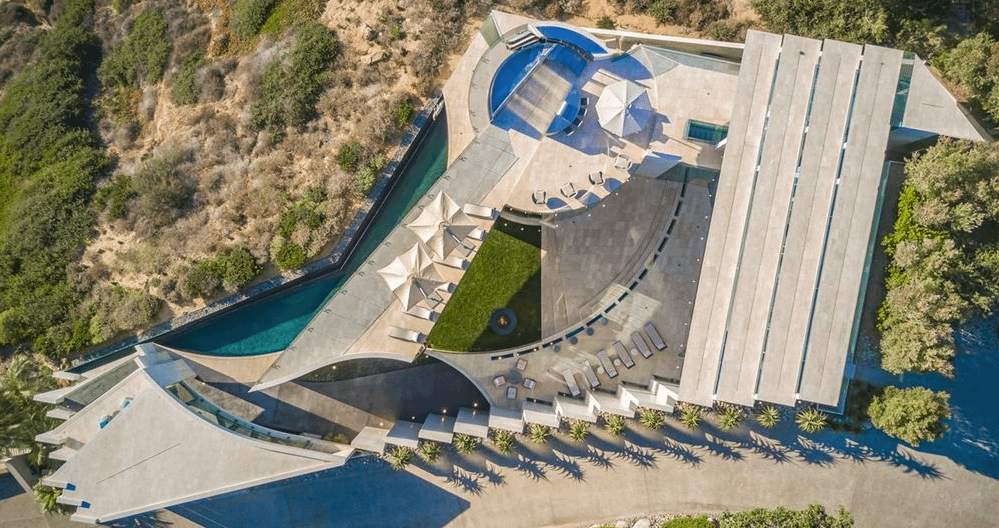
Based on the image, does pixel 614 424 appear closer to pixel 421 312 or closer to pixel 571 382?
pixel 571 382

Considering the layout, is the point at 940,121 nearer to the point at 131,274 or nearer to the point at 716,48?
the point at 716,48

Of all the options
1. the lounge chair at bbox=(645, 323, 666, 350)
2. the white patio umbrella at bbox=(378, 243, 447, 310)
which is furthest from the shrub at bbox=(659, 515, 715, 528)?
the white patio umbrella at bbox=(378, 243, 447, 310)

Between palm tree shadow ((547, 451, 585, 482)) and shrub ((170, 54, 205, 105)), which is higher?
shrub ((170, 54, 205, 105))

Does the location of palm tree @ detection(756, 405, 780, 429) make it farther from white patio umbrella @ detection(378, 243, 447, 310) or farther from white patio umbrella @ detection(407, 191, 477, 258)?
white patio umbrella @ detection(378, 243, 447, 310)

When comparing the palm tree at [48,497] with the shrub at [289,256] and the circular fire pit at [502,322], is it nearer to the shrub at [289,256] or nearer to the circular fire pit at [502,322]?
the shrub at [289,256]

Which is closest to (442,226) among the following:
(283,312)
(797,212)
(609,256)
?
(609,256)

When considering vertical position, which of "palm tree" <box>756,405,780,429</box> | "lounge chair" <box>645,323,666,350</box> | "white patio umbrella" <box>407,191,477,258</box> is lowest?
"palm tree" <box>756,405,780,429</box>
